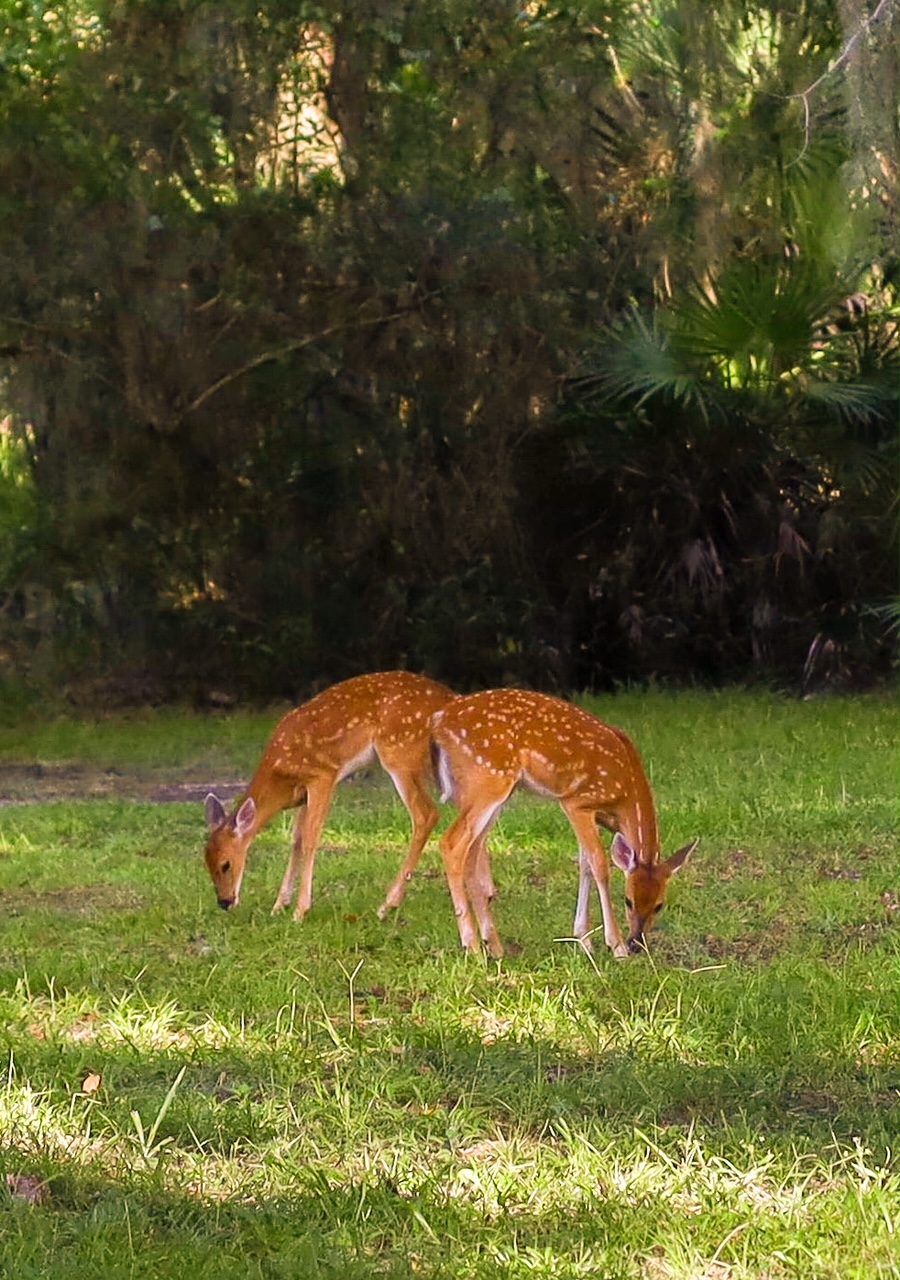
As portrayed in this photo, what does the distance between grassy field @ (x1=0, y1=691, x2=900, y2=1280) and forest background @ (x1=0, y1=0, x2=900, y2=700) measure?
6533 mm

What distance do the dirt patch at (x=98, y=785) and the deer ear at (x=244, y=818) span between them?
3.58 m

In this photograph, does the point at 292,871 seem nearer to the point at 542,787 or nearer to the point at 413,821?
the point at 413,821

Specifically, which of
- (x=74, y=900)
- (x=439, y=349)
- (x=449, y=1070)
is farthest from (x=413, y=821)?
(x=439, y=349)

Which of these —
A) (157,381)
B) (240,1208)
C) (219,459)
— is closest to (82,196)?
(157,381)

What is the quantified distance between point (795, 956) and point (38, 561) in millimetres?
11292

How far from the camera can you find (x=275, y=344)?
15.8 m

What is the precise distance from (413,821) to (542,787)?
969mm

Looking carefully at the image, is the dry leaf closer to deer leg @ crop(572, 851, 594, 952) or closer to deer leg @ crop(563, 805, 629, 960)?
deer leg @ crop(563, 805, 629, 960)

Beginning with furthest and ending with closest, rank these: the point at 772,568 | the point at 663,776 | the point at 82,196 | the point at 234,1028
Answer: the point at 772,568 < the point at 82,196 < the point at 663,776 < the point at 234,1028

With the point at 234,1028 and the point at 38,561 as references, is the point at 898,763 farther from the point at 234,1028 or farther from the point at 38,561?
the point at 38,561

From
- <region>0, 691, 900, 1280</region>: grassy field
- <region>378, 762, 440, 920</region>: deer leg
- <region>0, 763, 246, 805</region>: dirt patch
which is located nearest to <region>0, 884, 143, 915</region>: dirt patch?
<region>0, 691, 900, 1280</region>: grassy field

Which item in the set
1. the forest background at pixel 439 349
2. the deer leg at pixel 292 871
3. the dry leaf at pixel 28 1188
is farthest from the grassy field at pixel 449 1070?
the forest background at pixel 439 349

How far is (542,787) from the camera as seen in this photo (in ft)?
23.5

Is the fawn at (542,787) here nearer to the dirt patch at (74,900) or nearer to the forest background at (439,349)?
the dirt patch at (74,900)
